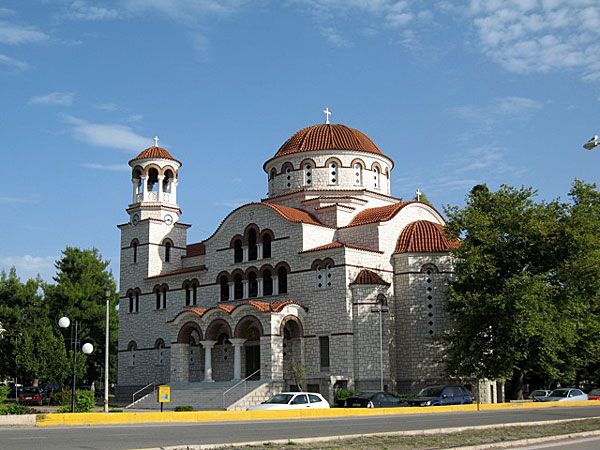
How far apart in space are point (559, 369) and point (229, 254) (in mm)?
Answer: 19593

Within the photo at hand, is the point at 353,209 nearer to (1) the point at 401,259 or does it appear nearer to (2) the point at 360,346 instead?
(1) the point at 401,259

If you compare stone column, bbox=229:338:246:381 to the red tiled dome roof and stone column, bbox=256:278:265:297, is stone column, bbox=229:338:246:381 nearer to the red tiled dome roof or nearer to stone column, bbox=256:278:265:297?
stone column, bbox=256:278:265:297

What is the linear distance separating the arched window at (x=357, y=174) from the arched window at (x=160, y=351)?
52.9 ft

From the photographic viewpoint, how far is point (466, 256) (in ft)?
116

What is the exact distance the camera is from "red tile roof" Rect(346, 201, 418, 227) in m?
41.1

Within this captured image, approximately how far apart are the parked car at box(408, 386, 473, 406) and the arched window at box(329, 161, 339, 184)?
54.9ft

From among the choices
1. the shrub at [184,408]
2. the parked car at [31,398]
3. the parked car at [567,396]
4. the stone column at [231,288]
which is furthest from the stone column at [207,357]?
the parked car at [567,396]

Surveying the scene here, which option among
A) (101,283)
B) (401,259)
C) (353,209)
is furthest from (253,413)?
(101,283)

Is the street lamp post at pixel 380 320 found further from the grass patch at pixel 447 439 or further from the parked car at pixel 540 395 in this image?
the grass patch at pixel 447 439

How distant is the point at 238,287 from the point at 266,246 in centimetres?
317

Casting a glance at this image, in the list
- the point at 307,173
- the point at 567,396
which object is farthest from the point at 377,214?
the point at 567,396

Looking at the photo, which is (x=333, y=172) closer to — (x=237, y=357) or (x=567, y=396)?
(x=237, y=357)

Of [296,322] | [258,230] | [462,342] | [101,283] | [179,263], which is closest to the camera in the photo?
[462,342]

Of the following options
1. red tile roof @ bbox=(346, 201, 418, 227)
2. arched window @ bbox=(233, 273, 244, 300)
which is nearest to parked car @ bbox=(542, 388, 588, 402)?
red tile roof @ bbox=(346, 201, 418, 227)
